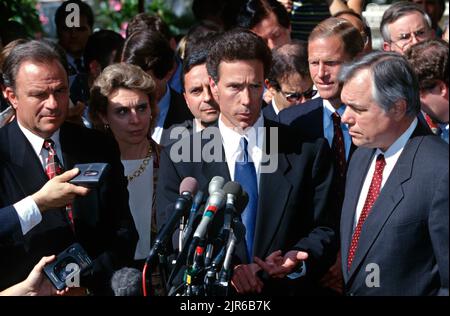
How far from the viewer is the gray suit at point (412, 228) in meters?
3.73

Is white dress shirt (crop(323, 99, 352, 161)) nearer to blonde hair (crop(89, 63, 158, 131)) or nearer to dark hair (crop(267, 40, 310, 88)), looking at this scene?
dark hair (crop(267, 40, 310, 88))

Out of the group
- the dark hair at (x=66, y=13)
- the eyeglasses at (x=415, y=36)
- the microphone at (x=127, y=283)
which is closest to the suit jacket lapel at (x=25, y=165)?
the microphone at (x=127, y=283)

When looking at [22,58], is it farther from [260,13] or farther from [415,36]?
[415,36]

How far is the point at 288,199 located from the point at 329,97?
1.16m

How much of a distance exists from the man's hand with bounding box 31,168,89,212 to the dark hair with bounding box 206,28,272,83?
116 centimetres

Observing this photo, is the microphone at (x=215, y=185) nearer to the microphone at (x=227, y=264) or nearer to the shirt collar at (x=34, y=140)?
the microphone at (x=227, y=264)

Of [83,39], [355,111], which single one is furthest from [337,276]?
[83,39]

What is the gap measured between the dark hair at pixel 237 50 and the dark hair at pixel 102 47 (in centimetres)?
259

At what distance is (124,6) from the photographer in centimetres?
1332

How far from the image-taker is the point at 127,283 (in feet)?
12.1

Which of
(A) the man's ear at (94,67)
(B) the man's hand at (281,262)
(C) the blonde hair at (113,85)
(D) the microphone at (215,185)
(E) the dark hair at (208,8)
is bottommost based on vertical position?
(B) the man's hand at (281,262)

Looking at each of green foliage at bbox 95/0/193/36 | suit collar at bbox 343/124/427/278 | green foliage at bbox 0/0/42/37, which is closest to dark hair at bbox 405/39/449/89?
suit collar at bbox 343/124/427/278

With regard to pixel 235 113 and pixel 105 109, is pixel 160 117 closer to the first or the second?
pixel 105 109

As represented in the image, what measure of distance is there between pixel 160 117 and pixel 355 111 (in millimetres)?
2374
